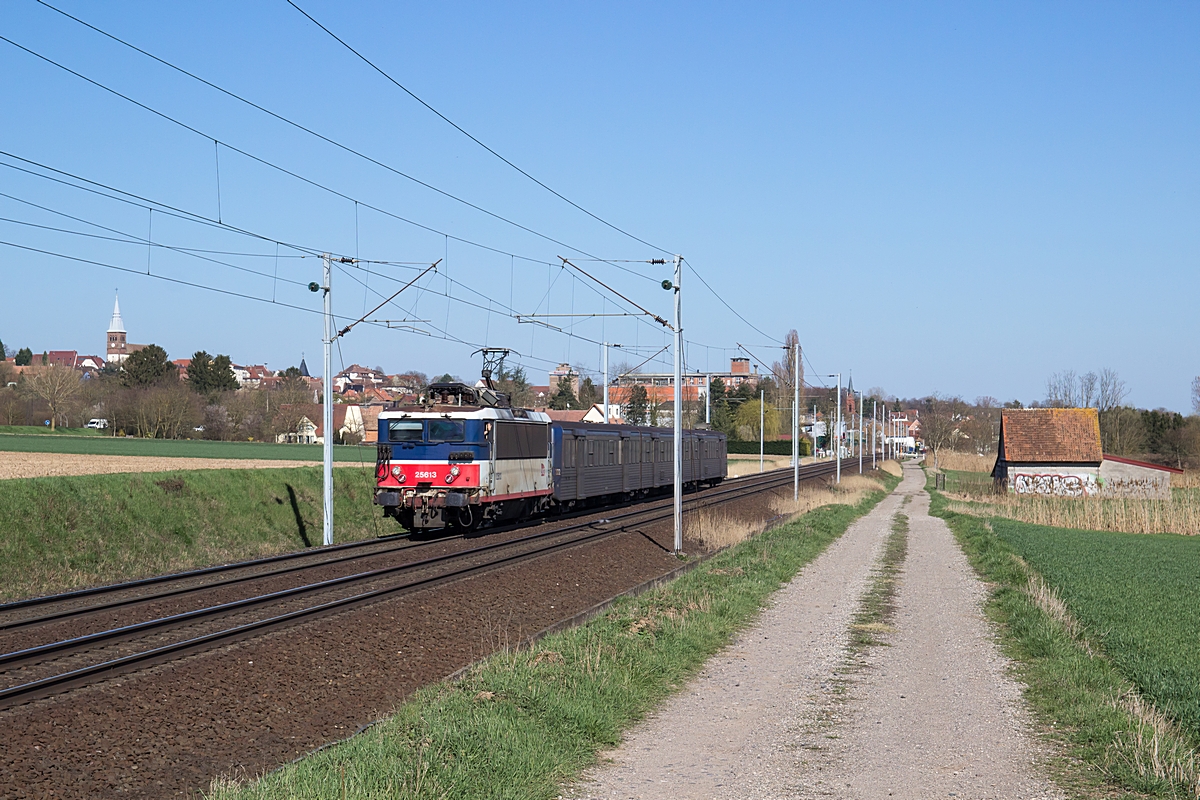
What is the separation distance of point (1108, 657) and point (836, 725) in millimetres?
4819

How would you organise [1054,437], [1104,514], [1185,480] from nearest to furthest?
[1104,514], [1054,437], [1185,480]

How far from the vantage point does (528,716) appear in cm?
950

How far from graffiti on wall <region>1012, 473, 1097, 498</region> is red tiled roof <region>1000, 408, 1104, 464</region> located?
3.12 ft

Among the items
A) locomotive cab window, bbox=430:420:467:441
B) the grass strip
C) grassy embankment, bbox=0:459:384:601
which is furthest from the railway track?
the grass strip

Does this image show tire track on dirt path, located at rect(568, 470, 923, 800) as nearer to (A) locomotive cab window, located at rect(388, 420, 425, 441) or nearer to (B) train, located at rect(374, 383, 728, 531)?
(B) train, located at rect(374, 383, 728, 531)

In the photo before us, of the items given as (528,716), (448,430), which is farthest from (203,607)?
(448,430)

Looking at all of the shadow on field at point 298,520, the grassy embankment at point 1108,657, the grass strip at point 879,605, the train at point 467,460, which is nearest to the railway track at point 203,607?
the train at point 467,460

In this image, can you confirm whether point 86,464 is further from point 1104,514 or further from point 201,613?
point 1104,514

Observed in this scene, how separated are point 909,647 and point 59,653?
33.7 ft

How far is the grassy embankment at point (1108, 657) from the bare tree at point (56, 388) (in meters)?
87.3

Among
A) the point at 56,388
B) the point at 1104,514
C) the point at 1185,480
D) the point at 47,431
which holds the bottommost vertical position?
the point at 1104,514

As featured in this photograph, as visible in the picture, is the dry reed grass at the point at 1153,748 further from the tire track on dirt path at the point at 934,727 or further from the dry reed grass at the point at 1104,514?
the dry reed grass at the point at 1104,514

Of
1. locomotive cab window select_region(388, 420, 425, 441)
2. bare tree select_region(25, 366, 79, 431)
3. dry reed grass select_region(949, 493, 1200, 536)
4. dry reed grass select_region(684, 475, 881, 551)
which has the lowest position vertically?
dry reed grass select_region(949, 493, 1200, 536)

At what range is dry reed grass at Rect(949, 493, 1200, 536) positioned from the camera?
41.7m
